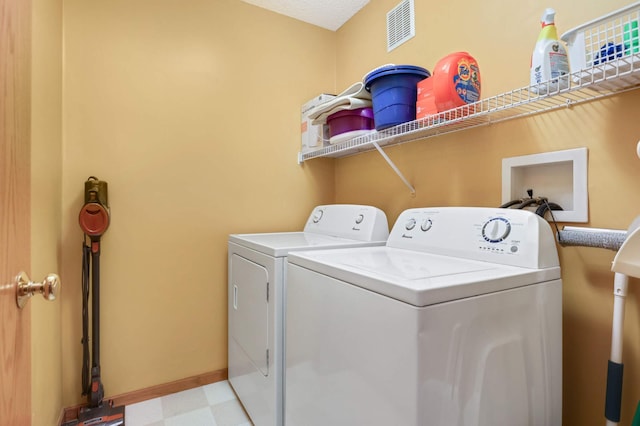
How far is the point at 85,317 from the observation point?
1733 mm

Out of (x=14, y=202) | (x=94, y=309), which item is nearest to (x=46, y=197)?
(x=94, y=309)

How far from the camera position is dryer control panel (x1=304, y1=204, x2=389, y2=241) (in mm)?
1787

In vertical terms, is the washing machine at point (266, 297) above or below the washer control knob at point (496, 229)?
below

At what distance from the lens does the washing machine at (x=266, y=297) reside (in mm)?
1448

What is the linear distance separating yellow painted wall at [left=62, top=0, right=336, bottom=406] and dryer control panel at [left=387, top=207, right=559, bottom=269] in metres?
1.18

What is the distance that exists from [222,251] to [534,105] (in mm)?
1881

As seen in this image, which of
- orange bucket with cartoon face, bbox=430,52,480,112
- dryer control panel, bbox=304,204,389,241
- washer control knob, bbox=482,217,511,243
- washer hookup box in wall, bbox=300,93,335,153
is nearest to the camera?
washer control knob, bbox=482,217,511,243

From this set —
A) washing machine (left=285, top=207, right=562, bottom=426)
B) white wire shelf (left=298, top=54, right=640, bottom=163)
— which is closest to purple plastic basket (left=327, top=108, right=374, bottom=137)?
white wire shelf (left=298, top=54, right=640, bottom=163)

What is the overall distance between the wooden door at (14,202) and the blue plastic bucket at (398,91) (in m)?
1.30

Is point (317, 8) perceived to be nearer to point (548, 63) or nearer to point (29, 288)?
point (548, 63)

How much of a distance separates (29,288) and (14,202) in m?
0.19

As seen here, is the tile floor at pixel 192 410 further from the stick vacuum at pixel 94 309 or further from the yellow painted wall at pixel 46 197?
the yellow painted wall at pixel 46 197

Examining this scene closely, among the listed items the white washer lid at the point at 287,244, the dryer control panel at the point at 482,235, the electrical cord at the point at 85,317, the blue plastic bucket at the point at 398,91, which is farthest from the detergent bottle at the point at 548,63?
the electrical cord at the point at 85,317

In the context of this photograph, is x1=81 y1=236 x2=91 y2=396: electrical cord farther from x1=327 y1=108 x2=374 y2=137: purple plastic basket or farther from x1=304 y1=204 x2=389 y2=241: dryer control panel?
x1=327 y1=108 x2=374 y2=137: purple plastic basket
